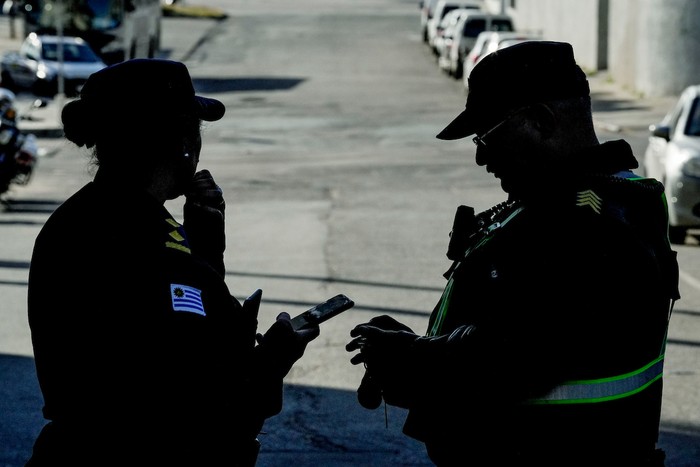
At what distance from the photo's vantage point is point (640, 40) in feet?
107

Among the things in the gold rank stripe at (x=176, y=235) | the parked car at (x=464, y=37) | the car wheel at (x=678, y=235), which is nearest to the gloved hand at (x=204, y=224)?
the gold rank stripe at (x=176, y=235)

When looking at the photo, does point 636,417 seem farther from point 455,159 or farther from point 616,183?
point 455,159

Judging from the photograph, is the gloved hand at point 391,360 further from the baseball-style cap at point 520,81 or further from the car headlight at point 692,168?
the car headlight at point 692,168

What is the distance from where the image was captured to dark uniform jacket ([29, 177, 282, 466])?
287 centimetres

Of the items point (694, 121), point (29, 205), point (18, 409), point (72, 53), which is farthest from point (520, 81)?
point (72, 53)

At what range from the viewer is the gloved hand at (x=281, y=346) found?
10.1 feet

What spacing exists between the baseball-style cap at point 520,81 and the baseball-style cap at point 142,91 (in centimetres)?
65

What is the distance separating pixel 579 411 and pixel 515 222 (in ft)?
1.39

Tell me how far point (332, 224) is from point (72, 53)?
2182 cm

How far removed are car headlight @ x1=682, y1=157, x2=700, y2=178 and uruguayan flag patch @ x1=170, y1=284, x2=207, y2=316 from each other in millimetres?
10693

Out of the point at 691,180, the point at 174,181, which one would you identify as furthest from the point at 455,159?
the point at 174,181

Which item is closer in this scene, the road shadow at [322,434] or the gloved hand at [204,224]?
the gloved hand at [204,224]

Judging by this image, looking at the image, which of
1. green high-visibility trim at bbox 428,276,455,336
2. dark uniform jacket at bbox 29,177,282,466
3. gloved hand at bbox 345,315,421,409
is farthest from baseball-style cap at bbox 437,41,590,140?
dark uniform jacket at bbox 29,177,282,466

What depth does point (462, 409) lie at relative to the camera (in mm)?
2980
